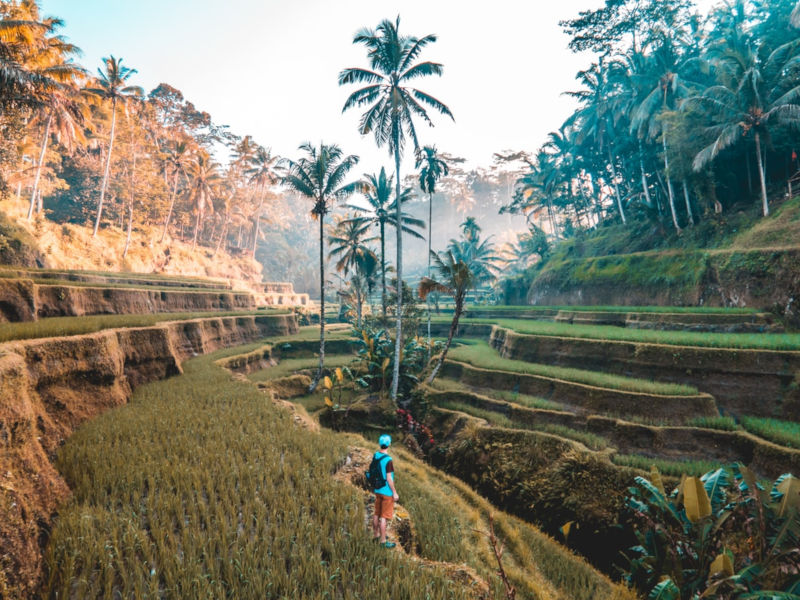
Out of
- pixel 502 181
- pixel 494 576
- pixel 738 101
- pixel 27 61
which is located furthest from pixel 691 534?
pixel 502 181

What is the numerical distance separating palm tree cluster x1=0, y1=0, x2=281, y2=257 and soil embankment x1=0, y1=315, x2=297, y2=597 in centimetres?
1319

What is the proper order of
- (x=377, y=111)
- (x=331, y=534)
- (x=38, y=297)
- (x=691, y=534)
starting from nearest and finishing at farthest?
(x=331, y=534) < (x=691, y=534) < (x=38, y=297) < (x=377, y=111)

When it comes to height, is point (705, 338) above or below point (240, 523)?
above

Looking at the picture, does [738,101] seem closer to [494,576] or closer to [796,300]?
[796,300]

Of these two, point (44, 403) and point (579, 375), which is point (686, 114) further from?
point (44, 403)

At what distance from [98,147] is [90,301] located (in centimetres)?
3316

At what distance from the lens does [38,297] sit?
1176 cm

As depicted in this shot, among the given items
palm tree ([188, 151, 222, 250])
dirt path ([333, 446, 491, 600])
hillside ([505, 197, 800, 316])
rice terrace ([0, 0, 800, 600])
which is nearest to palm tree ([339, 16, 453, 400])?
rice terrace ([0, 0, 800, 600])

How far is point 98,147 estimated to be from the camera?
3612cm

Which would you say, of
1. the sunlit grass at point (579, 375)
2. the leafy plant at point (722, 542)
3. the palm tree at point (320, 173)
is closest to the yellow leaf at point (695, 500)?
the leafy plant at point (722, 542)

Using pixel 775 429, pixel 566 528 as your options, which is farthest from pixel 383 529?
pixel 775 429

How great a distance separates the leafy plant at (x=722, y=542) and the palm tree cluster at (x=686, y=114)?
22.4 metres

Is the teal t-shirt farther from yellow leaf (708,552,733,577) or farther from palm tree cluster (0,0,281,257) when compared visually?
palm tree cluster (0,0,281,257)

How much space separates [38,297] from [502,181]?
9145 cm
